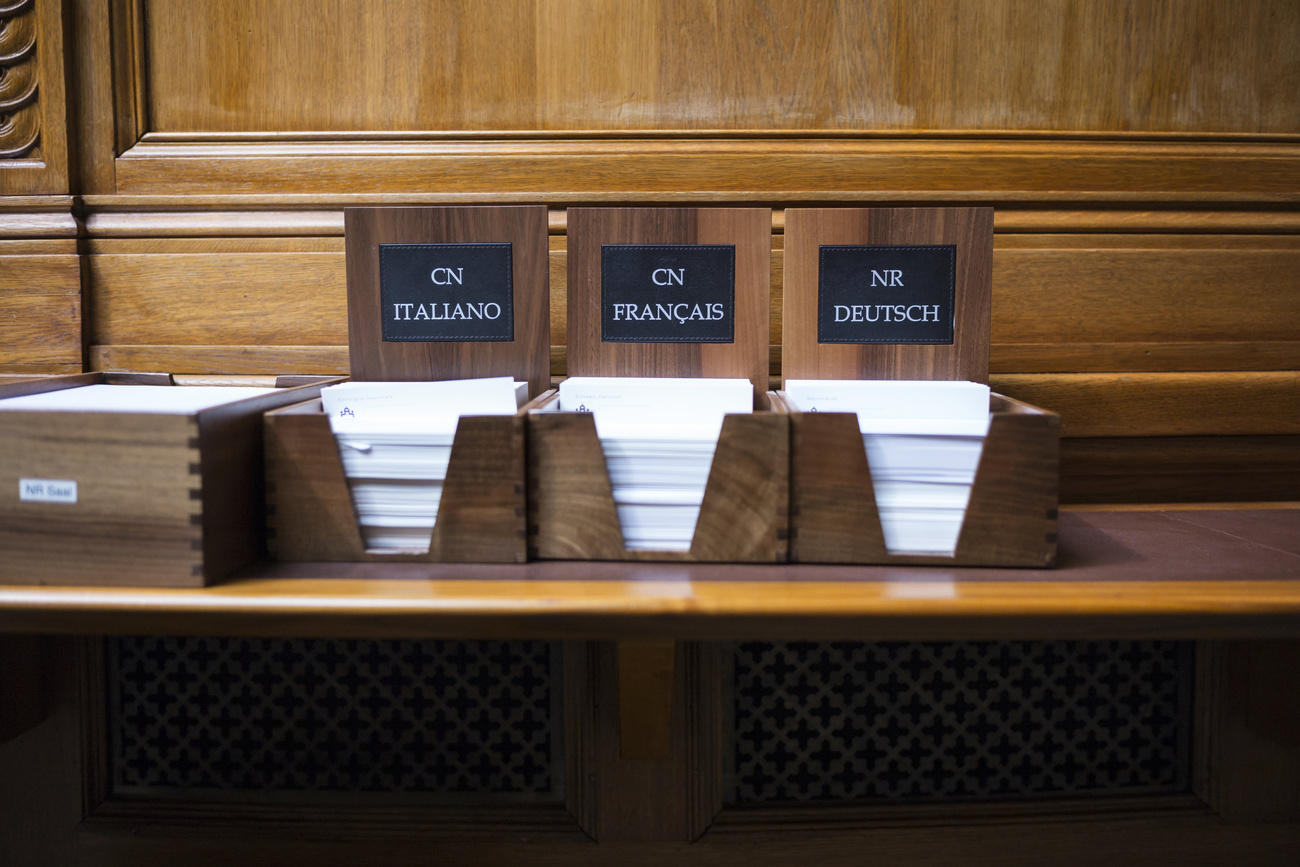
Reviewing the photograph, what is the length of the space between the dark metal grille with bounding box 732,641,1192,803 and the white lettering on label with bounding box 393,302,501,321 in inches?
22.5

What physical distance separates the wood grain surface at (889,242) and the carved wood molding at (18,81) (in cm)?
106

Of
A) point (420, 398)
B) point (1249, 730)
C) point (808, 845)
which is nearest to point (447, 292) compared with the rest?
point (420, 398)

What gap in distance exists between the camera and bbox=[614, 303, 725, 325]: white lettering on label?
0.88m

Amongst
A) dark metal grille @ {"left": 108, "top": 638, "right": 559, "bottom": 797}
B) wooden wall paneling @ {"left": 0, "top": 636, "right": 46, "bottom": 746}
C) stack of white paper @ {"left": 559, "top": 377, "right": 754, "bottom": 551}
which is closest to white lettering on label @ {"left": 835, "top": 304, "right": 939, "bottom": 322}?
stack of white paper @ {"left": 559, "top": 377, "right": 754, "bottom": 551}

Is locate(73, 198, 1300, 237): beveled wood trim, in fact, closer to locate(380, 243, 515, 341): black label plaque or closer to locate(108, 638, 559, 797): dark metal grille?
locate(380, 243, 515, 341): black label plaque

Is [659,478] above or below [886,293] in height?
below

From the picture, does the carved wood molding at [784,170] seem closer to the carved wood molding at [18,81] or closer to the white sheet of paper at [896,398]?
the carved wood molding at [18,81]

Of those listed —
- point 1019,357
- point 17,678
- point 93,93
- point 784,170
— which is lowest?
point 17,678

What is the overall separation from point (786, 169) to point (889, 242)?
0.90 feet

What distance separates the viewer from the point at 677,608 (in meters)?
0.65

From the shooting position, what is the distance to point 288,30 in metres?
1.09

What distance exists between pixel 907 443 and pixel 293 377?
742 mm

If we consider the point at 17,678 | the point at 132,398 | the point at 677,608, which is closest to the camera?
the point at 677,608

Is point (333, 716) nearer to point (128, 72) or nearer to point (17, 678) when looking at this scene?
point (17, 678)
